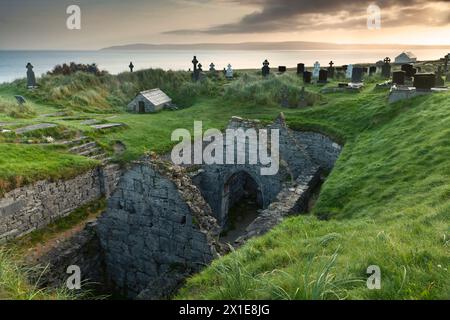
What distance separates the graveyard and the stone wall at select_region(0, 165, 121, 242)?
1.01 feet

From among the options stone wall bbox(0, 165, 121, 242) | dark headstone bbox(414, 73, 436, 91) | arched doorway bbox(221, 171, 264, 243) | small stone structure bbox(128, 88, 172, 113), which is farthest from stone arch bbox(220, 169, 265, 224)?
small stone structure bbox(128, 88, 172, 113)

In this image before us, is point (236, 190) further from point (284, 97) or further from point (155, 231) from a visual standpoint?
point (155, 231)

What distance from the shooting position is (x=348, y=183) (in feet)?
38.3

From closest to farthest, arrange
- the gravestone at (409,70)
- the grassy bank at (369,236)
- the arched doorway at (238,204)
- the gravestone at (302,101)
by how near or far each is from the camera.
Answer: the grassy bank at (369,236) → the arched doorway at (238,204) → the gravestone at (409,70) → the gravestone at (302,101)

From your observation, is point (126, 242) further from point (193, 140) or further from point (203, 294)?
point (193, 140)

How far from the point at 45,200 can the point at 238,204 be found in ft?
32.6

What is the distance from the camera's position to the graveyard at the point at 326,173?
4996 mm

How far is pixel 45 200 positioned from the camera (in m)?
13.4

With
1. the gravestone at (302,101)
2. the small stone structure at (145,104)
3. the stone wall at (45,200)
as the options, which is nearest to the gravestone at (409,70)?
the gravestone at (302,101)

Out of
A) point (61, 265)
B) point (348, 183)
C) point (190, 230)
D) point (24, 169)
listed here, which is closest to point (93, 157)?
point (24, 169)

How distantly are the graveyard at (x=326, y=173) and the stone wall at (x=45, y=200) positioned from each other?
1.01ft

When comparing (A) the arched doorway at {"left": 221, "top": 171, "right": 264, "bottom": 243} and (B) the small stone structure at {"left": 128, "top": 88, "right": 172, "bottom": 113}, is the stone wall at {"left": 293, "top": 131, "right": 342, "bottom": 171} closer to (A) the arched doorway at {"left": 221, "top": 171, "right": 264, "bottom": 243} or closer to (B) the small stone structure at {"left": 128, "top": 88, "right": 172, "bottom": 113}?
(A) the arched doorway at {"left": 221, "top": 171, "right": 264, "bottom": 243}

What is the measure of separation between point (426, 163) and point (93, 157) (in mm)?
13705

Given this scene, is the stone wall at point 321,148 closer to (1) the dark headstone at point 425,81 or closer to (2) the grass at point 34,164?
(1) the dark headstone at point 425,81
